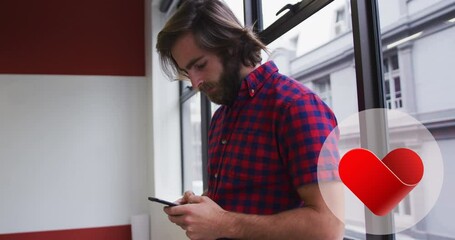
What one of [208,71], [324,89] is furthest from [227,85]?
[324,89]

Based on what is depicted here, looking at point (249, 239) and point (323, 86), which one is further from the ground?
point (323, 86)

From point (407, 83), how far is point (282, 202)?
1.49 feet

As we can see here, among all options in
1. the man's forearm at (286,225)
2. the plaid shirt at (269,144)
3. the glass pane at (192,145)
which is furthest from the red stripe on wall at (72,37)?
the man's forearm at (286,225)

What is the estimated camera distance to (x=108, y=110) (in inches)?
145

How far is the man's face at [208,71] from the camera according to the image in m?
1.12

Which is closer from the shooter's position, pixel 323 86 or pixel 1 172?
pixel 323 86

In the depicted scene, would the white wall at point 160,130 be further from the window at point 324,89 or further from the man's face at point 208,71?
the man's face at point 208,71

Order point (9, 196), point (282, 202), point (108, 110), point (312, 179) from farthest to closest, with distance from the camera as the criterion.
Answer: point (108, 110), point (9, 196), point (282, 202), point (312, 179)

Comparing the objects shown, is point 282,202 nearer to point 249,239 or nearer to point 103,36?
point 249,239

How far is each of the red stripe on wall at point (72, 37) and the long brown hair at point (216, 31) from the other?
2.66 meters

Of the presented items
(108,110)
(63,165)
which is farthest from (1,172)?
(108,110)

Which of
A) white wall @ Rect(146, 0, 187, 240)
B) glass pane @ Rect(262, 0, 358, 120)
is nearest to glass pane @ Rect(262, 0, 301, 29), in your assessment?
glass pane @ Rect(262, 0, 358, 120)

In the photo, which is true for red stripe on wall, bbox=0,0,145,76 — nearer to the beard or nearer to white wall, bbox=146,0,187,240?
white wall, bbox=146,0,187,240

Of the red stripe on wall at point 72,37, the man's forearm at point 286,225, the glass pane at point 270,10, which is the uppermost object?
the red stripe on wall at point 72,37
